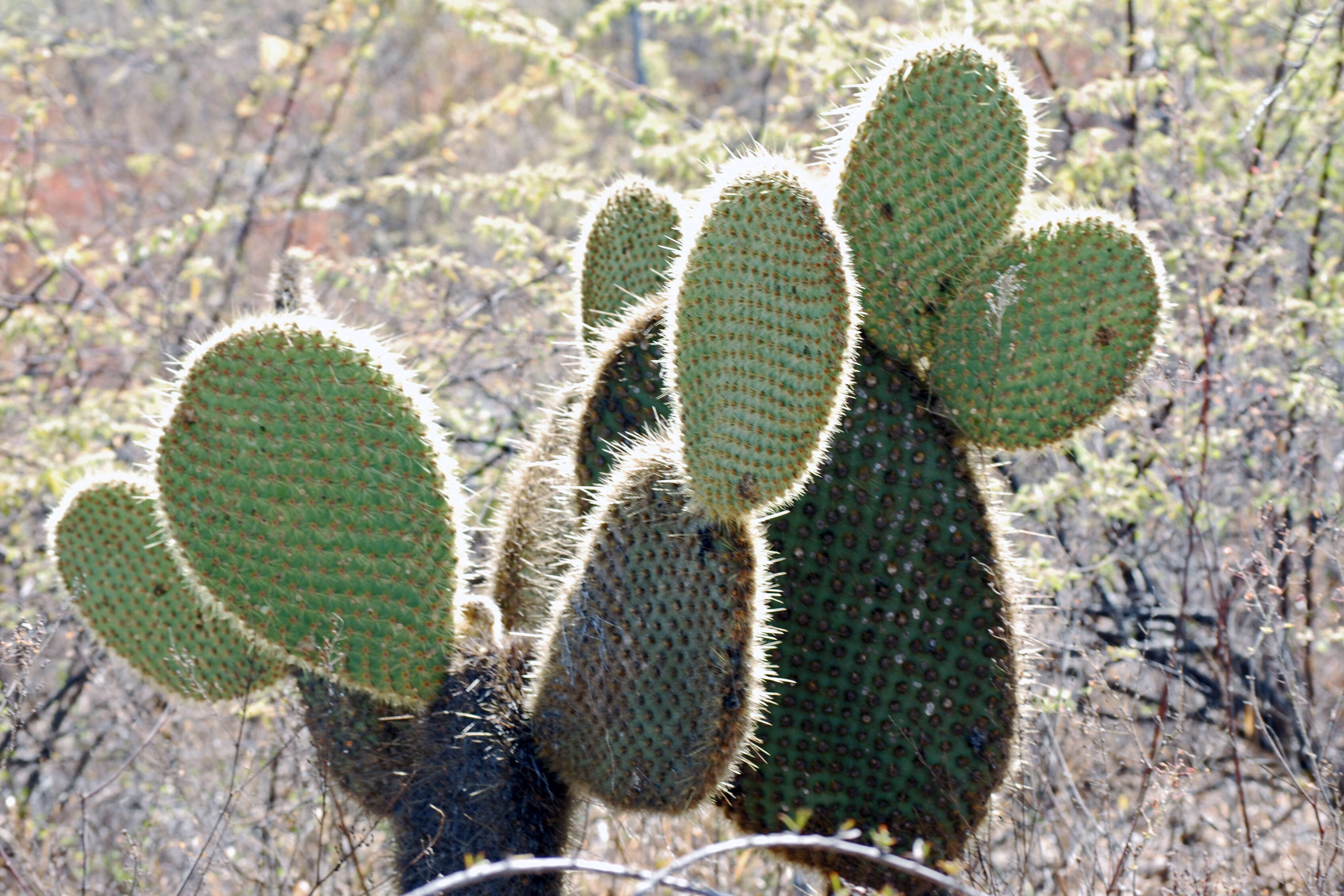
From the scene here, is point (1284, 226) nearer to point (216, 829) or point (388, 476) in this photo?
point (388, 476)

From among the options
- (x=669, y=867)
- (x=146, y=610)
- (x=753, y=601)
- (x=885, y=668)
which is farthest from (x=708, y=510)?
(x=146, y=610)

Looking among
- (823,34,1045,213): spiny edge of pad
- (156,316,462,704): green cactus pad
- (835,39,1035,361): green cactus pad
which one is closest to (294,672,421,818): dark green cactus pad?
(156,316,462,704): green cactus pad

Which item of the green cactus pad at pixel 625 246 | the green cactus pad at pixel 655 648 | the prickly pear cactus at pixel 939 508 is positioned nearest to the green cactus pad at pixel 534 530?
the green cactus pad at pixel 625 246

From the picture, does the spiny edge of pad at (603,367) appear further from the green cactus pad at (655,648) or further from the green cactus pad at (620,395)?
the green cactus pad at (655,648)

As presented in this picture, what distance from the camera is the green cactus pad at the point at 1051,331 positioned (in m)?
2.23

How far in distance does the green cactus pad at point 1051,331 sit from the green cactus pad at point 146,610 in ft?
5.08

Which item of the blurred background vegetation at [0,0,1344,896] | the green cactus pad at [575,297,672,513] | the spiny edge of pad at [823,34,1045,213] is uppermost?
the spiny edge of pad at [823,34,1045,213]

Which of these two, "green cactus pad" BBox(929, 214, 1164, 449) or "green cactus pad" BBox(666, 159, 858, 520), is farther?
"green cactus pad" BBox(929, 214, 1164, 449)

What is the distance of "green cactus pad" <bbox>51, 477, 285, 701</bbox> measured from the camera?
8.21 feet

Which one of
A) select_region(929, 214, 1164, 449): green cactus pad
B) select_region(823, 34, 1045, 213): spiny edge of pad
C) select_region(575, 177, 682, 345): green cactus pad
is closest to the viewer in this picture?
select_region(929, 214, 1164, 449): green cactus pad

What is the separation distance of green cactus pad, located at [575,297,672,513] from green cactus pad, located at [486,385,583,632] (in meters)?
0.08

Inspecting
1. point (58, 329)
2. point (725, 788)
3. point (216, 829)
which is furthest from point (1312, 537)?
point (58, 329)

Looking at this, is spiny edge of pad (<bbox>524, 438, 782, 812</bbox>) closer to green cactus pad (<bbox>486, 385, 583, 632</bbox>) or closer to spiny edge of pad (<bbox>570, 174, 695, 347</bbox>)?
green cactus pad (<bbox>486, 385, 583, 632</bbox>)

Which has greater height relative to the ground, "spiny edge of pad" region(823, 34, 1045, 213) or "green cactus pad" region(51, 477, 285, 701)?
"spiny edge of pad" region(823, 34, 1045, 213)
